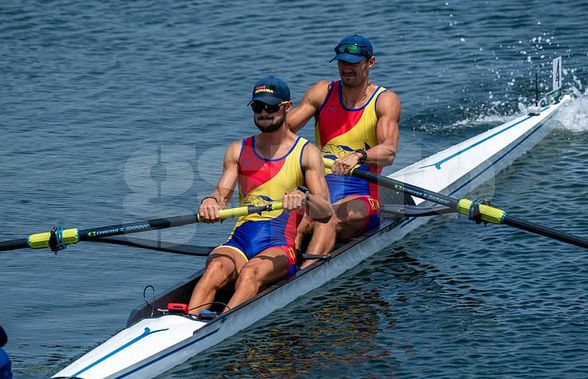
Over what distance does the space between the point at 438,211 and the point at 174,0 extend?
1637cm

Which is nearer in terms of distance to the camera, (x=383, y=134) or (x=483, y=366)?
(x=483, y=366)

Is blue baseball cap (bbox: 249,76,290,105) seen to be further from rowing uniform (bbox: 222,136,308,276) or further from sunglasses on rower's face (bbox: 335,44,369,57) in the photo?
sunglasses on rower's face (bbox: 335,44,369,57)

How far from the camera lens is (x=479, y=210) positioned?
39.5 feet

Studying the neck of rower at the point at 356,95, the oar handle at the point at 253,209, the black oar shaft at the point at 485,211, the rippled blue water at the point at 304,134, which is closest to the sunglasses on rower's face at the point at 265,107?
the oar handle at the point at 253,209

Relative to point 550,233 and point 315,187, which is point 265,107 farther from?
point 550,233

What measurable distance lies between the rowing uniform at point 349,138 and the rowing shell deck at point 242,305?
0.50m

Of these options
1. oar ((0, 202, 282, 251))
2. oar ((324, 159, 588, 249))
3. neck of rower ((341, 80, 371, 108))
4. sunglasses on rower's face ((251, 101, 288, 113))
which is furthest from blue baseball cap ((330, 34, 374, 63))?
oar ((0, 202, 282, 251))

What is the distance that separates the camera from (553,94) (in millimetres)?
18938

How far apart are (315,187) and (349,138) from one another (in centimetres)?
220

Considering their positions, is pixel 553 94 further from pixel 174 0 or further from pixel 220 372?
pixel 174 0

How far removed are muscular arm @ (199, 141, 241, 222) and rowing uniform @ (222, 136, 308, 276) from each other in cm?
7

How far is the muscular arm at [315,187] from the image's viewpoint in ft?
36.3

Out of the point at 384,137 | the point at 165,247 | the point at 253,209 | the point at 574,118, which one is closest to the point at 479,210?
the point at 384,137

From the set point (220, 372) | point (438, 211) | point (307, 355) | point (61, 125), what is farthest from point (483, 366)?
point (61, 125)
